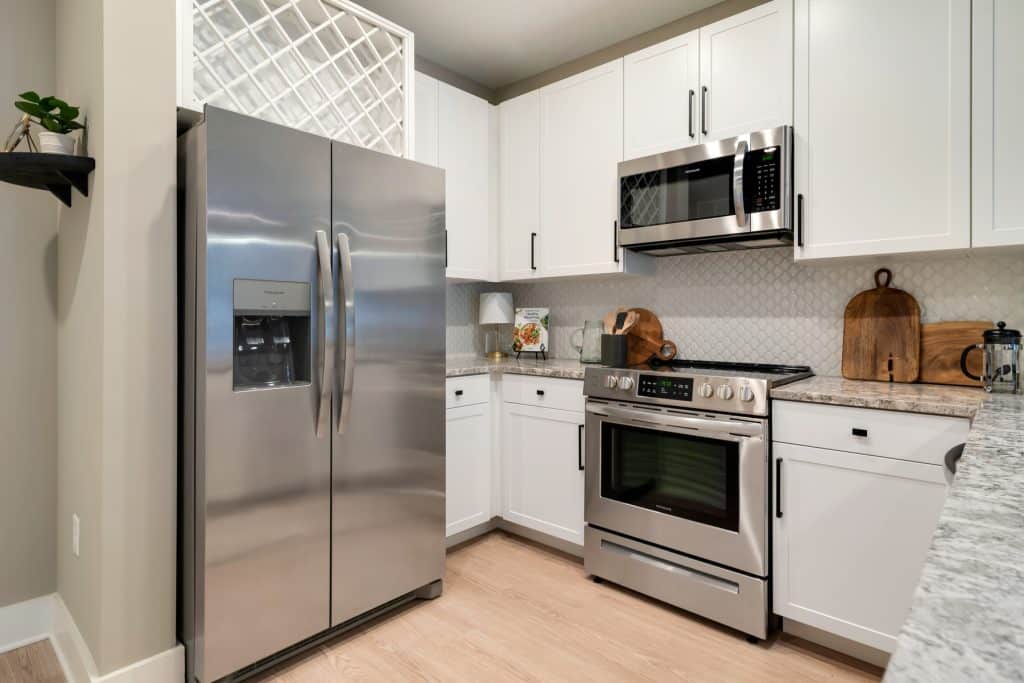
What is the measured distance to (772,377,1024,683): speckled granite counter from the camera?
0.36 metres

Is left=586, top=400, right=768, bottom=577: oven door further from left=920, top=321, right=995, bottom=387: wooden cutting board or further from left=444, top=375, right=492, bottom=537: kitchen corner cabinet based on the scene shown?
left=920, top=321, right=995, bottom=387: wooden cutting board

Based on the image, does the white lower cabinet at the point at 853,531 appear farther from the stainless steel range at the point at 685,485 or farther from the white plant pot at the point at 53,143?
the white plant pot at the point at 53,143

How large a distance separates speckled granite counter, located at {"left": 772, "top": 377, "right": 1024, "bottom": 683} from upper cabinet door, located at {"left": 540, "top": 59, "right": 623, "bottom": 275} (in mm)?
2072

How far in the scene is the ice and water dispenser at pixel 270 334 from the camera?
1.79 m

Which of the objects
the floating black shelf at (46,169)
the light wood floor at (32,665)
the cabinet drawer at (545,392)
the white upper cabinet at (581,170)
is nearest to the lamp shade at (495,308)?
the white upper cabinet at (581,170)

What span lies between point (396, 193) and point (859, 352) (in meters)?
2.03

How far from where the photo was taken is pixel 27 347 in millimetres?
2102

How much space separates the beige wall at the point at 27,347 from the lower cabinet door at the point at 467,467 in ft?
5.24

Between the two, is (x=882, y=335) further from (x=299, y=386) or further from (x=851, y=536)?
(x=299, y=386)

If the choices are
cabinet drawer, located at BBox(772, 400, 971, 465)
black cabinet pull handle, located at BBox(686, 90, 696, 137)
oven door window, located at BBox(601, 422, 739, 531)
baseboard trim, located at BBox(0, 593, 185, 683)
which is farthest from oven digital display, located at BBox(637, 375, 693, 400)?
baseboard trim, located at BBox(0, 593, 185, 683)

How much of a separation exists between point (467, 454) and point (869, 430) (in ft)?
5.77

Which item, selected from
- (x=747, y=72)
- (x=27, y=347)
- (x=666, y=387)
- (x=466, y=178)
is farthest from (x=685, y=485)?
(x=27, y=347)

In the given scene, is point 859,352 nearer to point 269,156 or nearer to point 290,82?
point 269,156

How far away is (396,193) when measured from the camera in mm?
2176
